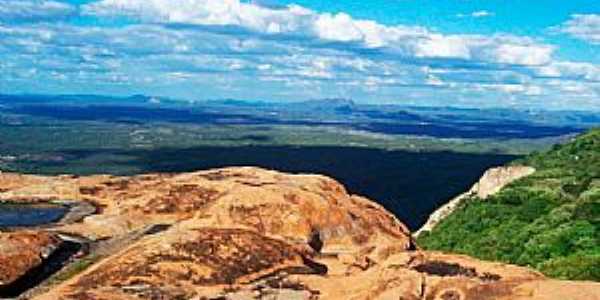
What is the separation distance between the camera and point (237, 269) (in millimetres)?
49156

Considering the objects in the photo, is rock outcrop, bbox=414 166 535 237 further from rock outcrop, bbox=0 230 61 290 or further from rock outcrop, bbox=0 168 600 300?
rock outcrop, bbox=0 230 61 290

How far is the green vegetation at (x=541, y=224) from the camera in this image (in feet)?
249

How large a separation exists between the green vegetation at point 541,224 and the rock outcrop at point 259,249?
12.7 m

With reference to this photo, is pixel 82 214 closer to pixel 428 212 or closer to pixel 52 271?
pixel 52 271

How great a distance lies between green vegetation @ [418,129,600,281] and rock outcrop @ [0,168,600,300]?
41.6 feet

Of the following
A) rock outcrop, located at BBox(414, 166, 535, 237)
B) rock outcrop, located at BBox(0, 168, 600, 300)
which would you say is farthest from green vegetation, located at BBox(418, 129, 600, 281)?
rock outcrop, located at BBox(0, 168, 600, 300)

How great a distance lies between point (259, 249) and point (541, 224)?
47.0 meters

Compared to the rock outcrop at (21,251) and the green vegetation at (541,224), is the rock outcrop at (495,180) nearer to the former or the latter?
the green vegetation at (541,224)

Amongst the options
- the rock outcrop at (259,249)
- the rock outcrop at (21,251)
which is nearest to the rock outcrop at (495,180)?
the rock outcrop at (259,249)

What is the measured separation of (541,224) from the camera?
9150 cm

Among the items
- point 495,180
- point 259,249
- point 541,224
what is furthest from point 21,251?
point 495,180

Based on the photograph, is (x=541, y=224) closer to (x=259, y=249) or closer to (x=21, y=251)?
(x=259, y=249)

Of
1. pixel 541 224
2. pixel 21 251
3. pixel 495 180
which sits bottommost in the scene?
pixel 495 180

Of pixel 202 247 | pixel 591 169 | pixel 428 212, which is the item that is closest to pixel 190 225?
pixel 202 247
